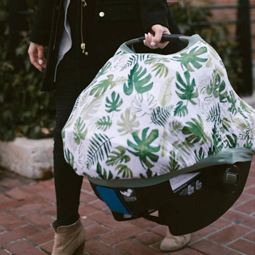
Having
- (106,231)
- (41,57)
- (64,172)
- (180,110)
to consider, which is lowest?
(106,231)

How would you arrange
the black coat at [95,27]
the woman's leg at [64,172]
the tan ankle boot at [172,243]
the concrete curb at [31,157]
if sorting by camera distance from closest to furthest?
the black coat at [95,27] < the woman's leg at [64,172] < the tan ankle boot at [172,243] < the concrete curb at [31,157]

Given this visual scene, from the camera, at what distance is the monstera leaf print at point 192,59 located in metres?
1.59

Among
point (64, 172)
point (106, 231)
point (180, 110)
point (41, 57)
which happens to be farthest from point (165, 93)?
point (106, 231)

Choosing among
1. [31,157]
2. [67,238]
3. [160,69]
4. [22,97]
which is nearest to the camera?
[160,69]

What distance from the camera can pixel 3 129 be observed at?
4.14m

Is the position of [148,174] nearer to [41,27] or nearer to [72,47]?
[72,47]

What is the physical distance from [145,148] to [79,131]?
0.26 m

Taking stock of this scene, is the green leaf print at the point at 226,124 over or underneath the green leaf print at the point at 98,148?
over

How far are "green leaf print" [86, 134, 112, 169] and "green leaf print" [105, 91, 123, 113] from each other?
0.10 meters

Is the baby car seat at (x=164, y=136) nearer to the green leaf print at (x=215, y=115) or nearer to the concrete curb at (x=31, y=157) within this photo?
the green leaf print at (x=215, y=115)

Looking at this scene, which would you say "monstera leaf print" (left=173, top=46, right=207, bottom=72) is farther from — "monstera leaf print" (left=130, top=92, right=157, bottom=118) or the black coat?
the black coat

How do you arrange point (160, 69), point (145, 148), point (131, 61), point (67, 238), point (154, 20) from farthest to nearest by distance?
point (67, 238), point (154, 20), point (131, 61), point (160, 69), point (145, 148)

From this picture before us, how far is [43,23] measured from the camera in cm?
231

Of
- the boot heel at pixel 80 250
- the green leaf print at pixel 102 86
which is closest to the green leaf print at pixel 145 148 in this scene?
the green leaf print at pixel 102 86
